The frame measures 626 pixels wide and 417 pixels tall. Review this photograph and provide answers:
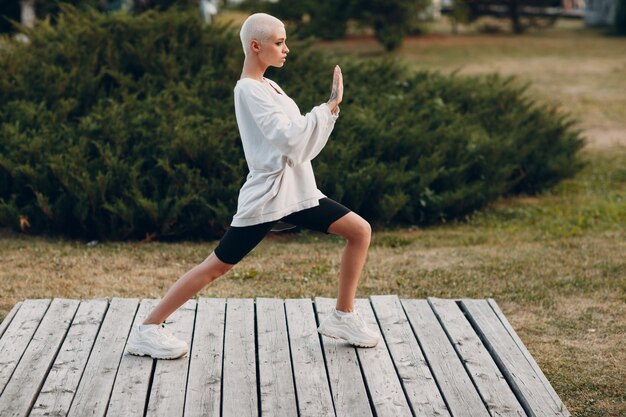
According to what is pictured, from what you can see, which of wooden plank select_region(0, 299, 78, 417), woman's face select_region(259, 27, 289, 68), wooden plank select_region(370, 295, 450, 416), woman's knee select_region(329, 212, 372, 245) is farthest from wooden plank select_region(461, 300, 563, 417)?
wooden plank select_region(0, 299, 78, 417)

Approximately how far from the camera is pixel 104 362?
493 cm

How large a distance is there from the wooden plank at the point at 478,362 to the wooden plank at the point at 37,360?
1.85m

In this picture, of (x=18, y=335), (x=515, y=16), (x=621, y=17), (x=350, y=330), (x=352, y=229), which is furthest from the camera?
(x=515, y=16)

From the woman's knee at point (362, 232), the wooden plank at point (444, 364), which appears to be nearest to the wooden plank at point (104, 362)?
the woman's knee at point (362, 232)

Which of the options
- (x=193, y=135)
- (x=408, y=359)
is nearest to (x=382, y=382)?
(x=408, y=359)

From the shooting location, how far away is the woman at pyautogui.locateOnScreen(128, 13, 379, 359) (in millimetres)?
4617

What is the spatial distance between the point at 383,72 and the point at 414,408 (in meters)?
7.30

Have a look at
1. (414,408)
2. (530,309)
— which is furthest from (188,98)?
(414,408)

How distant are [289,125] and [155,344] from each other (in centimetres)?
119

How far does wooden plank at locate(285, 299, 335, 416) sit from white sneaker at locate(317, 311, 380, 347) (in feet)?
0.30

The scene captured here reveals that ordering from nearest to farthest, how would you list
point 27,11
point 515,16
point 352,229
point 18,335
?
point 352,229 → point 18,335 → point 27,11 → point 515,16

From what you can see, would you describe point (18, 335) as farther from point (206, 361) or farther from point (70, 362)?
point (206, 361)

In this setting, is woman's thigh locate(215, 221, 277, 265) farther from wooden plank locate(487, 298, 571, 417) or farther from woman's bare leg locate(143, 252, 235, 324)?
wooden plank locate(487, 298, 571, 417)

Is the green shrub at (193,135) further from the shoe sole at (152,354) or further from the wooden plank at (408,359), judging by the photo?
the shoe sole at (152,354)
